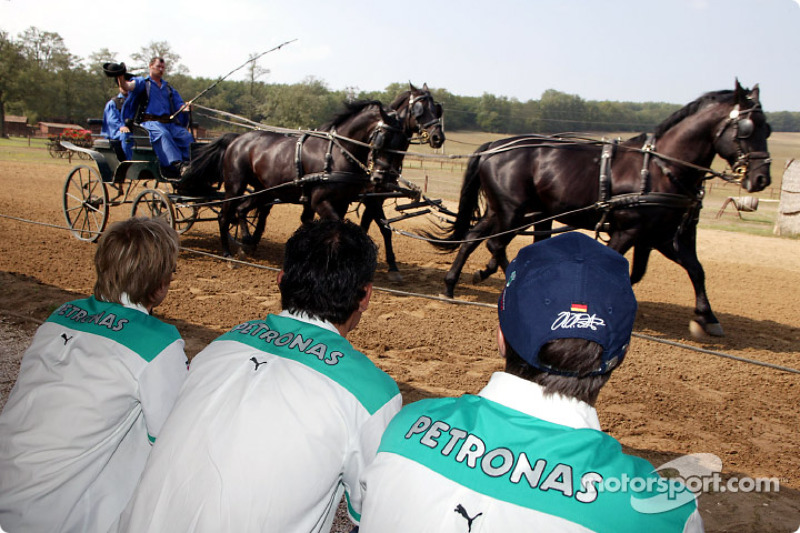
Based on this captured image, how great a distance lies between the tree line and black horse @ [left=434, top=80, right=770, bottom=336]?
25.9 metres

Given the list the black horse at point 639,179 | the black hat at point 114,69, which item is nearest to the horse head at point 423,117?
the black horse at point 639,179

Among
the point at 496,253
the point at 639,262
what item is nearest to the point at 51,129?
the point at 496,253

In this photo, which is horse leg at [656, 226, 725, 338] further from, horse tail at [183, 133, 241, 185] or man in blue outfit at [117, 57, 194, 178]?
man in blue outfit at [117, 57, 194, 178]

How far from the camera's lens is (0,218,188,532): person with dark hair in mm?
1670

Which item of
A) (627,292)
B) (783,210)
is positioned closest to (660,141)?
(627,292)

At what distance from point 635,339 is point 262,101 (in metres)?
44.7

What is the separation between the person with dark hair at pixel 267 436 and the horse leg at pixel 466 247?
521 cm

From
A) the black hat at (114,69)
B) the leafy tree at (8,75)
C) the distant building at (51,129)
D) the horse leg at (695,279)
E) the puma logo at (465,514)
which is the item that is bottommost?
the horse leg at (695,279)

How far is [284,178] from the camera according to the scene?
748cm

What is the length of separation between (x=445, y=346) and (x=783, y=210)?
1231cm

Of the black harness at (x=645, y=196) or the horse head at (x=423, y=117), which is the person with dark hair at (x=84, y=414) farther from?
the horse head at (x=423, y=117)

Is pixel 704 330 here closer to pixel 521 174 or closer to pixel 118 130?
pixel 521 174

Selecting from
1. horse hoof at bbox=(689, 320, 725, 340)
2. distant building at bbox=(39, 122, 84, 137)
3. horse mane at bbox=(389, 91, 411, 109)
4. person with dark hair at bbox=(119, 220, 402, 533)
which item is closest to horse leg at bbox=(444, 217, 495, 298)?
horse mane at bbox=(389, 91, 411, 109)

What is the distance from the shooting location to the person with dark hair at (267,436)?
1312 mm
